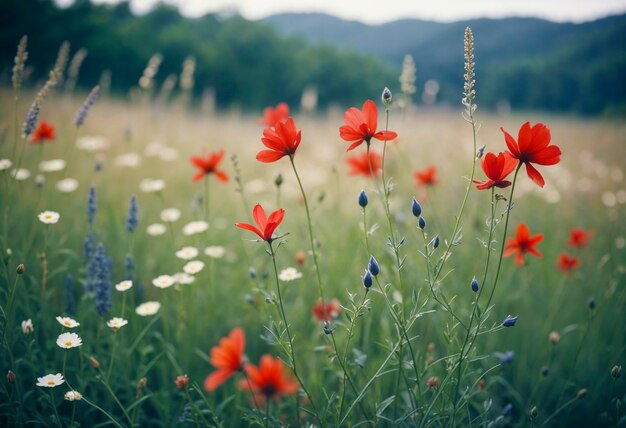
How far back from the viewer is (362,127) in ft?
3.77

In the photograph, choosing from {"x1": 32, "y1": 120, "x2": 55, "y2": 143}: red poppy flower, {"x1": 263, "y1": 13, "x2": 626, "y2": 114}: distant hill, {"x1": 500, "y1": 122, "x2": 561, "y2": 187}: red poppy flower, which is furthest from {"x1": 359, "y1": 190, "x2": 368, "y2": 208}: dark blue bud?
{"x1": 263, "y1": 13, "x2": 626, "y2": 114}: distant hill

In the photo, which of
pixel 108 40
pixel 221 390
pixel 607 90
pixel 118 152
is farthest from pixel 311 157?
pixel 607 90

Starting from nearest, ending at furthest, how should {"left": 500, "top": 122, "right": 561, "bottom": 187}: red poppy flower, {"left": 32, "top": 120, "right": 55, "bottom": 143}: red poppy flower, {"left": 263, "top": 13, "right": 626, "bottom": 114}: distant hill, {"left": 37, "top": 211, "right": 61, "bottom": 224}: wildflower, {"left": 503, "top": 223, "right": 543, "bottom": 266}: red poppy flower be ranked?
{"left": 500, "top": 122, "right": 561, "bottom": 187}: red poppy flower → {"left": 503, "top": 223, "right": 543, "bottom": 266}: red poppy flower → {"left": 37, "top": 211, "right": 61, "bottom": 224}: wildflower → {"left": 32, "top": 120, "right": 55, "bottom": 143}: red poppy flower → {"left": 263, "top": 13, "right": 626, "bottom": 114}: distant hill

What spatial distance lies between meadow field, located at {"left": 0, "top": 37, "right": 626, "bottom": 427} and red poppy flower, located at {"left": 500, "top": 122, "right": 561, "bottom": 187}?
95mm

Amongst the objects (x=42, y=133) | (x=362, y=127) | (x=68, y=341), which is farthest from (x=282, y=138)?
(x=42, y=133)

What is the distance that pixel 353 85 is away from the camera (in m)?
31.5

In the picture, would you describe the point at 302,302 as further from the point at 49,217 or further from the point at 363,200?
the point at 49,217

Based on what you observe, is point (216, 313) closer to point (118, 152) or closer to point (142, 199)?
point (142, 199)

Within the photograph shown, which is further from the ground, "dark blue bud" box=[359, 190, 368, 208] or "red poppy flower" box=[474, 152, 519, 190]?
"red poppy flower" box=[474, 152, 519, 190]

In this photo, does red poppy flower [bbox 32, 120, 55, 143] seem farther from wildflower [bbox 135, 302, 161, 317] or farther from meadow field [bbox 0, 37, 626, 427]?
wildflower [bbox 135, 302, 161, 317]

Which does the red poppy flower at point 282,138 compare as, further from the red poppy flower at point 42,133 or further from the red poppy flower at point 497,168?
the red poppy flower at point 42,133

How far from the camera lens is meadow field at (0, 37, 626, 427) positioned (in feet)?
3.91

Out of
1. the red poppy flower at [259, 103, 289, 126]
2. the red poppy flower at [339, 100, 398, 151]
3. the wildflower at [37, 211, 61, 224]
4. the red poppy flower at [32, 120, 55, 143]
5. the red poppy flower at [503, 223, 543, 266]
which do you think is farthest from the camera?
the red poppy flower at [32, 120, 55, 143]

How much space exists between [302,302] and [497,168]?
148 cm
